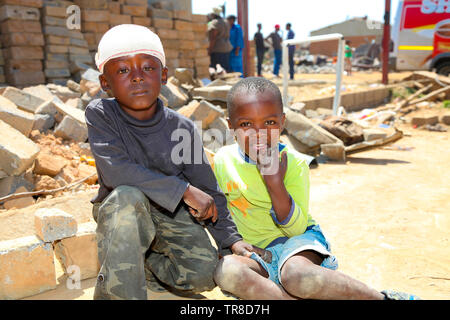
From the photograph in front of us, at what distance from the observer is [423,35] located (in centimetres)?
1085

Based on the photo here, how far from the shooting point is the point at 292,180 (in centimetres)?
197

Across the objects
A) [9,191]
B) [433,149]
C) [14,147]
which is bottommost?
[433,149]

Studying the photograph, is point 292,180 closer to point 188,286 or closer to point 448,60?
point 188,286

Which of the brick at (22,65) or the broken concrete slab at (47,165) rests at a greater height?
the brick at (22,65)

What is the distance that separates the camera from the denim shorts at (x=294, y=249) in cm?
182

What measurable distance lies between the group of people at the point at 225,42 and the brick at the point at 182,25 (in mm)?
1202

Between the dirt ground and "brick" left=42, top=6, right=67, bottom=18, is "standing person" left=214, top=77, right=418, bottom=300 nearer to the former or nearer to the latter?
the dirt ground

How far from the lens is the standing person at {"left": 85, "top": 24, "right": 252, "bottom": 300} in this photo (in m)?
1.62

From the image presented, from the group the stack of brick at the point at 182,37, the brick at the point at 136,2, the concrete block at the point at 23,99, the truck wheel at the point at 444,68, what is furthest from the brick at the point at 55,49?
the truck wheel at the point at 444,68

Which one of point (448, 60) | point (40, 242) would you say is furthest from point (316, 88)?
point (40, 242)

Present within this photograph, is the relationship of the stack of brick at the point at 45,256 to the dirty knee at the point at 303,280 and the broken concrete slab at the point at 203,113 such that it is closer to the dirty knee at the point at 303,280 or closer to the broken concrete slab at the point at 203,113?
the dirty knee at the point at 303,280

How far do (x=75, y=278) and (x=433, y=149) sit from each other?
5736 mm

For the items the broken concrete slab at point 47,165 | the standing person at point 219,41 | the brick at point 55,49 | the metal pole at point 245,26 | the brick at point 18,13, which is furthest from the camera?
the metal pole at point 245,26

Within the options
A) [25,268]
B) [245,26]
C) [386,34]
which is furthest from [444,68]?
[25,268]
